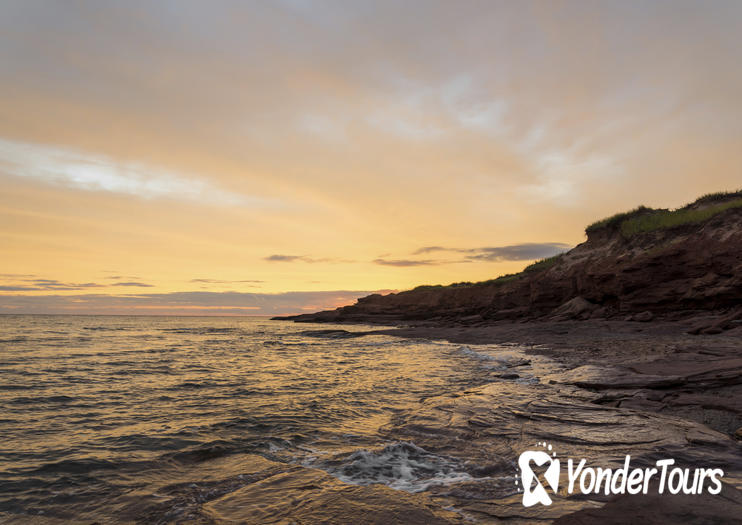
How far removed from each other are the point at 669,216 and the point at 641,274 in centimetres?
673

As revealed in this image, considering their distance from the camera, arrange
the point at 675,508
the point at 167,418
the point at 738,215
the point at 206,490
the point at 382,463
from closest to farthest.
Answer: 1. the point at 675,508
2. the point at 206,490
3. the point at 382,463
4. the point at 167,418
5. the point at 738,215

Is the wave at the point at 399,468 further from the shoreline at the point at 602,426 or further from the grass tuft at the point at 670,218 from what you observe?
the grass tuft at the point at 670,218

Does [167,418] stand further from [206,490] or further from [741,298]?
[741,298]

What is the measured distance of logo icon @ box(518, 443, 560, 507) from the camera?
4.02 meters

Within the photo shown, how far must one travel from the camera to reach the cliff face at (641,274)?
22.0m

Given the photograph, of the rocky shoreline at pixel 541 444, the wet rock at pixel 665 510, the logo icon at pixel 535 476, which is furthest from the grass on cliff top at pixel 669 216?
the wet rock at pixel 665 510

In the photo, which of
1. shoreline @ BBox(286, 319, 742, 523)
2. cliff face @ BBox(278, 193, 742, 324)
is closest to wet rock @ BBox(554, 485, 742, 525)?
shoreline @ BBox(286, 319, 742, 523)

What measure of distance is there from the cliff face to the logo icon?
73.2 ft

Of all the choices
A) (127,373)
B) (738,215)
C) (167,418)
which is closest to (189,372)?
(127,373)

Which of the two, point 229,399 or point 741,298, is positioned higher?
point 741,298

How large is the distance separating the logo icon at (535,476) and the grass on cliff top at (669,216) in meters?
28.2

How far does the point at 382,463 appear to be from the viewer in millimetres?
5594

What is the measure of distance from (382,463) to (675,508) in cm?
353

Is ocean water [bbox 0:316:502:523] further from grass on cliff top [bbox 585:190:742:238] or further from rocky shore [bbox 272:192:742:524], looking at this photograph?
grass on cliff top [bbox 585:190:742:238]
